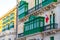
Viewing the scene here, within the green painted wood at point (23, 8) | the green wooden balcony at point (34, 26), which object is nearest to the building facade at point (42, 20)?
the green wooden balcony at point (34, 26)

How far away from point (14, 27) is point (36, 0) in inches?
405

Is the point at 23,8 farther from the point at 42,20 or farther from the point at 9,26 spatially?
the point at 9,26

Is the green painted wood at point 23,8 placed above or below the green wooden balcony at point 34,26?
above

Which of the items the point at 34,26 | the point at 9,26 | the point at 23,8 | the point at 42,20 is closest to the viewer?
the point at 42,20

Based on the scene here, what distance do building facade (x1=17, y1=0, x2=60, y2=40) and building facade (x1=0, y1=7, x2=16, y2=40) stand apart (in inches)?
249

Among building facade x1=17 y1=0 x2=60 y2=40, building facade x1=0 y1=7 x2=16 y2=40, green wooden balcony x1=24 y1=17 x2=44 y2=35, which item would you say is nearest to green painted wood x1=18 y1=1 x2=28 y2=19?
building facade x1=17 y1=0 x2=60 y2=40

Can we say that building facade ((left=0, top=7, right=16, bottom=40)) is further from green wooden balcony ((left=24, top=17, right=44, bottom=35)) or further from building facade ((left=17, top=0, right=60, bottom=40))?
green wooden balcony ((left=24, top=17, right=44, bottom=35))

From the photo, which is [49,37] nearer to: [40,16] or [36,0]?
[40,16]

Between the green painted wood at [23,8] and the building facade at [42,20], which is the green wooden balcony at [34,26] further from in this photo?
the green painted wood at [23,8]

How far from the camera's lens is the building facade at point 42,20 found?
23.8m

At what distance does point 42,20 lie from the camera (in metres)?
26.5

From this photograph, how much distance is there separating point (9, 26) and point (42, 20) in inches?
594

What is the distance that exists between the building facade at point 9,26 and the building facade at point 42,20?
6.32m

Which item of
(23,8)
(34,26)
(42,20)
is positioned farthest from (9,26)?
(42,20)
